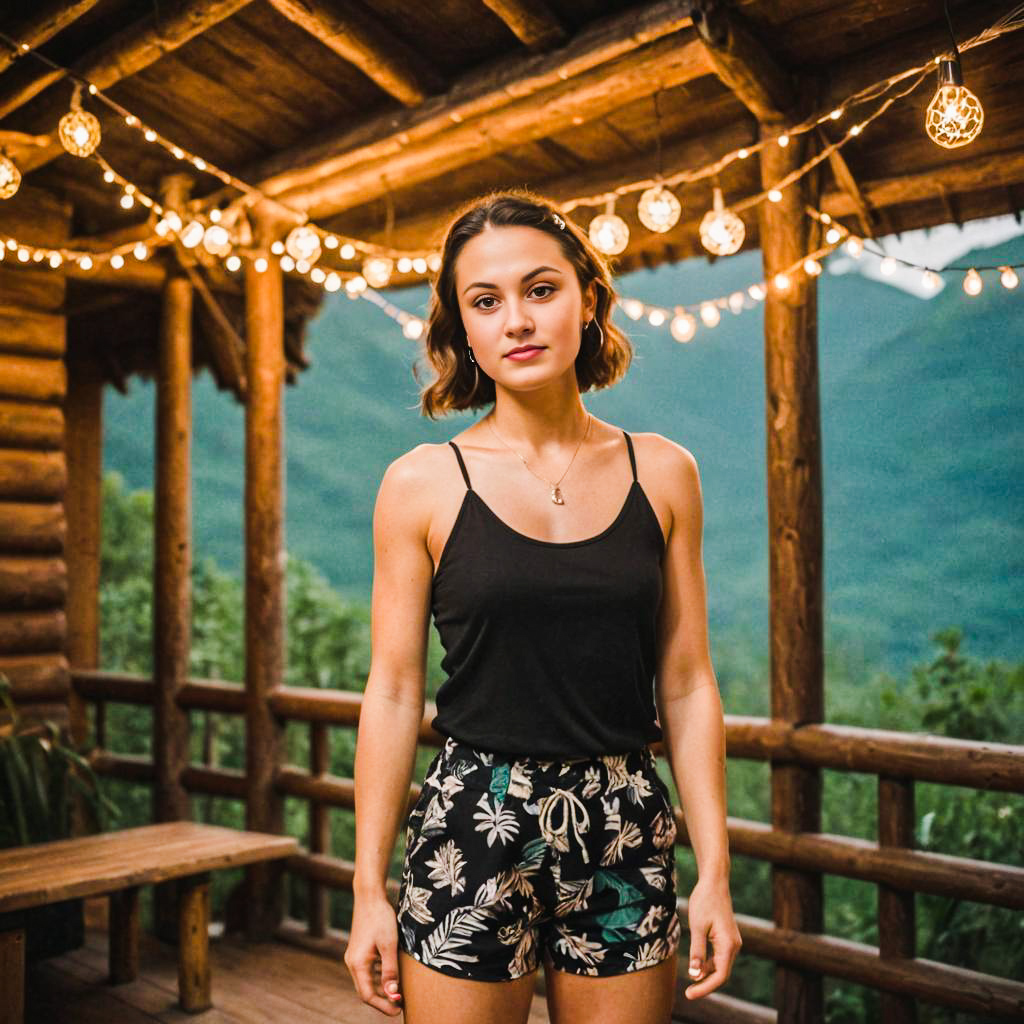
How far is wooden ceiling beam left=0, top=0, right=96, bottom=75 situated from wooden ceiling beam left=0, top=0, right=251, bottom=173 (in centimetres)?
16

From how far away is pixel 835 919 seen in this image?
7223 millimetres

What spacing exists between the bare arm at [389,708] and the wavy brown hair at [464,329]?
0.23 meters

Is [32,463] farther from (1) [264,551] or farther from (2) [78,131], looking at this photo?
(2) [78,131]

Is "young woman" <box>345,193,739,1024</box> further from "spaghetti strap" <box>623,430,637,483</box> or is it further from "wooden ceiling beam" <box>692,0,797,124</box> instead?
"wooden ceiling beam" <box>692,0,797,124</box>

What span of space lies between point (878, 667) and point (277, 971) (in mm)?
11222

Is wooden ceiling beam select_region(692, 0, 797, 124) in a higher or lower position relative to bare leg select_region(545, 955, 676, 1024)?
higher

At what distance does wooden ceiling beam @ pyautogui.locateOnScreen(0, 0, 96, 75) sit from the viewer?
121 inches

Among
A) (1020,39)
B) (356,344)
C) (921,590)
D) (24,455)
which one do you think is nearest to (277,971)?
(24,455)

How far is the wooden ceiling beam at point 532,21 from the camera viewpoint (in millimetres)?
3109

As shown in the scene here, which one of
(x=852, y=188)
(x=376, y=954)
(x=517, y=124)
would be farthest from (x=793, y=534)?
(x=376, y=954)

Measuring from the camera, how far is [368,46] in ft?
11.1

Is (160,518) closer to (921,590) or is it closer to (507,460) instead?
(507,460)

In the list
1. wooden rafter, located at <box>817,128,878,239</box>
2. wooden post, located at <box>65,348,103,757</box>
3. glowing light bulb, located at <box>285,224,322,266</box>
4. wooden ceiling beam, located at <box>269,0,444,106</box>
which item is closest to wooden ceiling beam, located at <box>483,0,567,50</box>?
wooden ceiling beam, located at <box>269,0,444,106</box>

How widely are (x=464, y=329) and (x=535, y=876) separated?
867 mm
